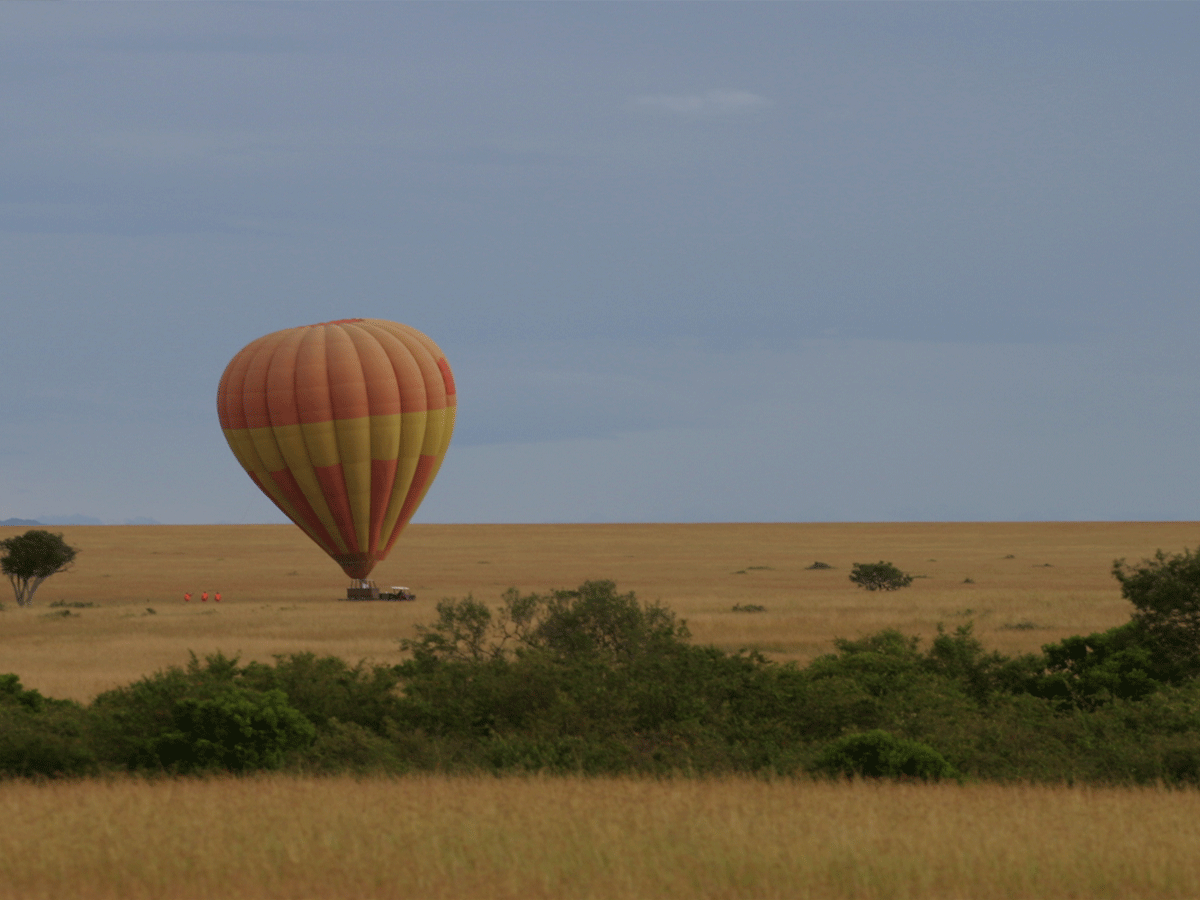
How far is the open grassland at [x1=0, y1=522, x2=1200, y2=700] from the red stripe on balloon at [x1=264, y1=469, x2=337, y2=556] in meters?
3.19

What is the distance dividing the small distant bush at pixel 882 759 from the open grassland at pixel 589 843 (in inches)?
82.5

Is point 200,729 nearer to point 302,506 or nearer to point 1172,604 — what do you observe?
point 1172,604

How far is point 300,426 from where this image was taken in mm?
59500

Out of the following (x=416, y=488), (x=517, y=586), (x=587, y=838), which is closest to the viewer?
(x=587, y=838)

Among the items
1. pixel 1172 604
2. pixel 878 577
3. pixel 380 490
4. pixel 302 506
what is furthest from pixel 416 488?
pixel 1172 604

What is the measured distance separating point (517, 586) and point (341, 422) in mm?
27737

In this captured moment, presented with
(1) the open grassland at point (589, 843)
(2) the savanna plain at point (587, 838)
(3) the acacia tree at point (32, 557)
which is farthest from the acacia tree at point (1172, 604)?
(3) the acacia tree at point (32, 557)

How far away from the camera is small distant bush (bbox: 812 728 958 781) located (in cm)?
Result: 1959

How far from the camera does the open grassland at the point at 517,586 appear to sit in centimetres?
4452

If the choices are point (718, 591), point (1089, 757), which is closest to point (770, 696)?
point (1089, 757)

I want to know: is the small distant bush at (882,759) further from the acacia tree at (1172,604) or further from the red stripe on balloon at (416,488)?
the red stripe on balloon at (416,488)

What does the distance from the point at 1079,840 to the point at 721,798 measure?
440cm

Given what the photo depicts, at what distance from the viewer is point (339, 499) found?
62125mm

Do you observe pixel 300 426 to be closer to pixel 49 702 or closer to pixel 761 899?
pixel 49 702
